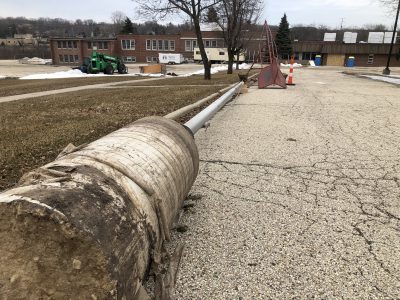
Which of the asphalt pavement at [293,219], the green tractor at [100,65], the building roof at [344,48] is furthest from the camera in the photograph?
the building roof at [344,48]

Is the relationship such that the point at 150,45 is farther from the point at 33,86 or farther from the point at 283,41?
the point at 33,86

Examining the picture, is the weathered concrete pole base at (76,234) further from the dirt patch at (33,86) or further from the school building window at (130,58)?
the school building window at (130,58)

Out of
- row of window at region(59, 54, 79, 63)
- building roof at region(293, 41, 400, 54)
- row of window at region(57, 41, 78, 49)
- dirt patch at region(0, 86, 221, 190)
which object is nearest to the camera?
dirt patch at region(0, 86, 221, 190)

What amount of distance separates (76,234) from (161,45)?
316 feet

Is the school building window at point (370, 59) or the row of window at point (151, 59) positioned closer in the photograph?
the school building window at point (370, 59)

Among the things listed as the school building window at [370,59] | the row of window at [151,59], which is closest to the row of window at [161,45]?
the row of window at [151,59]

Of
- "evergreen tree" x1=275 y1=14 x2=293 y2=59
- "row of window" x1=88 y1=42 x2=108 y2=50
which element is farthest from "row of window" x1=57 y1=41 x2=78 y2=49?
"evergreen tree" x1=275 y1=14 x2=293 y2=59

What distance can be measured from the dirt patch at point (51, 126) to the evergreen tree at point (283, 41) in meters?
85.4

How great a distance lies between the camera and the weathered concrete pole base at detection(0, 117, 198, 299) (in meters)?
1.66

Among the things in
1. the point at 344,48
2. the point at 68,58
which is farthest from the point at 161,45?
the point at 344,48

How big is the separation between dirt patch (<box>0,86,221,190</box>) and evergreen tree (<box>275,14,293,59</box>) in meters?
85.4

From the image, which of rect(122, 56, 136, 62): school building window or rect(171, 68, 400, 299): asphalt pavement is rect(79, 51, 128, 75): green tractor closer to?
rect(171, 68, 400, 299): asphalt pavement

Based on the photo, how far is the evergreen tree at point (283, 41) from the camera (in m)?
92.3

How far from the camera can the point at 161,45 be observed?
94.1 meters
